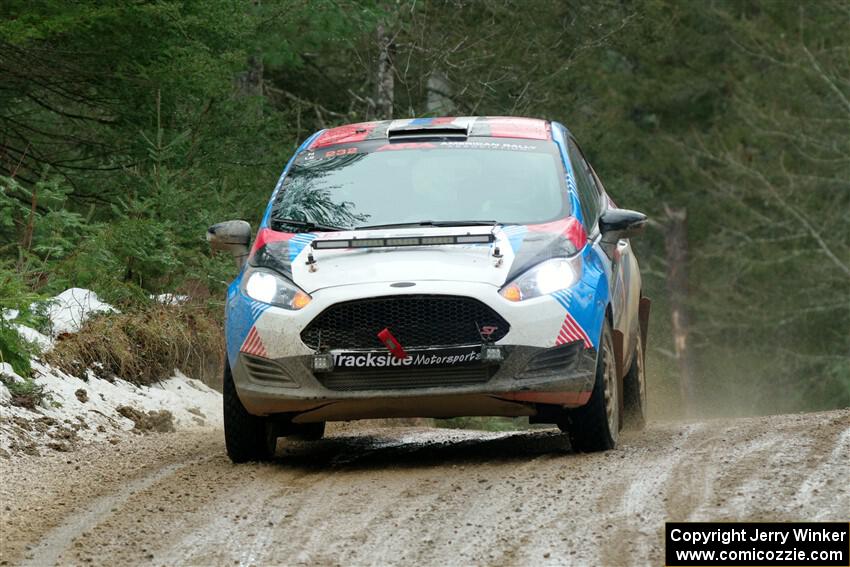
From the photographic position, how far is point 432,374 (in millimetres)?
8180

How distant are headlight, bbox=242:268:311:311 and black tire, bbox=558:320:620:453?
1648 mm

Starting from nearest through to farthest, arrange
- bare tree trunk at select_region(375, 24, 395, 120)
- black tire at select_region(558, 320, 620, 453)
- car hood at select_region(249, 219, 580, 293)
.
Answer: car hood at select_region(249, 219, 580, 293)
black tire at select_region(558, 320, 620, 453)
bare tree trunk at select_region(375, 24, 395, 120)

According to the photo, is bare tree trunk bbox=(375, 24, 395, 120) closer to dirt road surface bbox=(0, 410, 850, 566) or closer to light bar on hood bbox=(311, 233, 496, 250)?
dirt road surface bbox=(0, 410, 850, 566)

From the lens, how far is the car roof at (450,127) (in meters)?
9.91

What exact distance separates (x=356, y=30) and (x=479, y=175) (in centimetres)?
925

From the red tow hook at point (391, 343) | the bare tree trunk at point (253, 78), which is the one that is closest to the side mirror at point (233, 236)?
the red tow hook at point (391, 343)

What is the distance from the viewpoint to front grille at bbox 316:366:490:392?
8.16 meters

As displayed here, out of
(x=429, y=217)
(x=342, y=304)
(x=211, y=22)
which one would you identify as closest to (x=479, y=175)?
(x=429, y=217)

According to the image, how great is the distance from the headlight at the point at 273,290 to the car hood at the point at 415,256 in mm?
47

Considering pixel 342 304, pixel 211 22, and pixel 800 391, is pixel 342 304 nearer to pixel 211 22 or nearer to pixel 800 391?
pixel 211 22

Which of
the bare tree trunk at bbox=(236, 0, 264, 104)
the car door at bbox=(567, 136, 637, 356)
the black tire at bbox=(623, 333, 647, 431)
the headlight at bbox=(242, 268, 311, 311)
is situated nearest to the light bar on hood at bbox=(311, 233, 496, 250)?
the headlight at bbox=(242, 268, 311, 311)

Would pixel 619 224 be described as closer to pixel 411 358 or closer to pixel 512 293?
pixel 512 293

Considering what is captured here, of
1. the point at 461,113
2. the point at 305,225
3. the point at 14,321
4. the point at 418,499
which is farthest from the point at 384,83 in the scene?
the point at 418,499

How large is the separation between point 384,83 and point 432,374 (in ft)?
40.9
